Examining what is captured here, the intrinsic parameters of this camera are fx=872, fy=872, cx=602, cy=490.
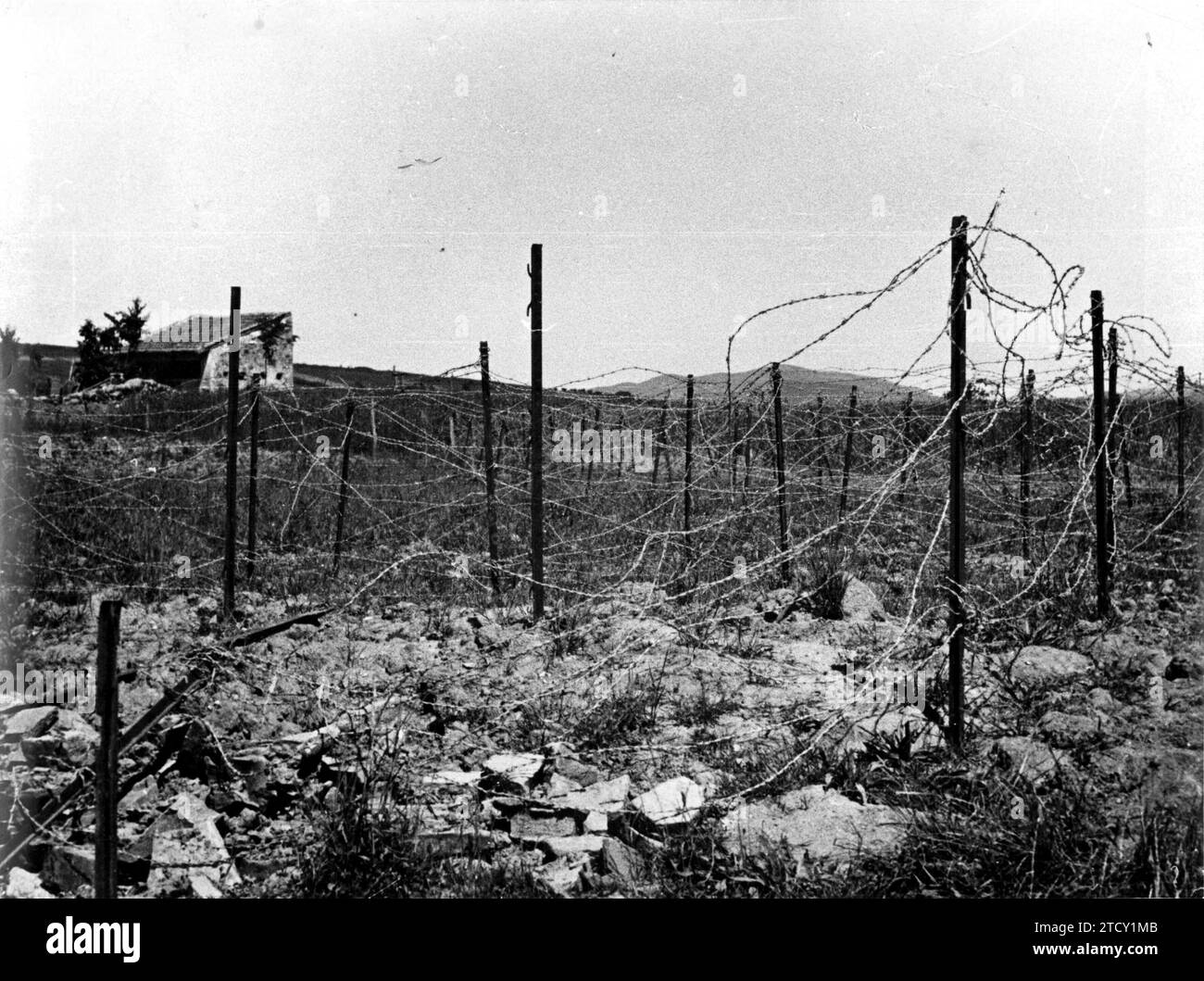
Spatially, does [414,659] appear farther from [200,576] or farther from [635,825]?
[200,576]

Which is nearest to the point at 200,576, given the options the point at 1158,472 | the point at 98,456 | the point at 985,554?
the point at 985,554

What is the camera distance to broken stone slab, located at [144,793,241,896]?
3162 mm

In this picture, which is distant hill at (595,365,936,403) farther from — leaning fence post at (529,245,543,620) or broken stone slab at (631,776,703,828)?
broken stone slab at (631,776,703,828)

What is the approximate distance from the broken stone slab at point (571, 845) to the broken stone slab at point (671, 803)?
23cm

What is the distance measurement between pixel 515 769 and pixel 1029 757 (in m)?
2.26

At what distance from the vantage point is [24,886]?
3072 mm

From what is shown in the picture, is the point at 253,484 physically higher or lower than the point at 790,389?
lower

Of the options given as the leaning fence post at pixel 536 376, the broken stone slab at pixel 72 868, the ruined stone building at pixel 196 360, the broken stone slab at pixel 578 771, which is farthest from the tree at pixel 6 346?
the ruined stone building at pixel 196 360

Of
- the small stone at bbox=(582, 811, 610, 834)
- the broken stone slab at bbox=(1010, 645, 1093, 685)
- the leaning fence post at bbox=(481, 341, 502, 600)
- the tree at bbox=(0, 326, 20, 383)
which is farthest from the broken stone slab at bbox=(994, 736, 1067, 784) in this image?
the tree at bbox=(0, 326, 20, 383)

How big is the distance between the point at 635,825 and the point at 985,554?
8176mm

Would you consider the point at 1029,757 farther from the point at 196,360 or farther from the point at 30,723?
the point at 196,360

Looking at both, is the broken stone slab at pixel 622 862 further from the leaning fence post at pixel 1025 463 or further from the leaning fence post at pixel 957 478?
the leaning fence post at pixel 1025 463

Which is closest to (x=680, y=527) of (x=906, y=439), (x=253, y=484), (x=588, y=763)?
(x=906, y=439)
